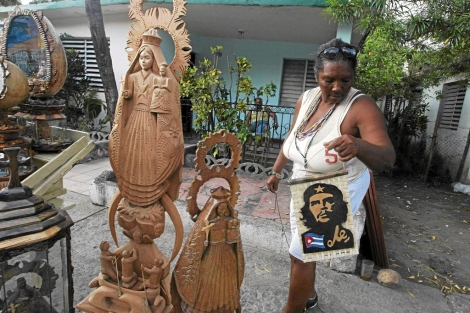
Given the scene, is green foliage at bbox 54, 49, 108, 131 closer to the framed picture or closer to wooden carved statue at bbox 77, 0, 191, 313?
wooden carved statue at bbox 77, 0, 191, 313

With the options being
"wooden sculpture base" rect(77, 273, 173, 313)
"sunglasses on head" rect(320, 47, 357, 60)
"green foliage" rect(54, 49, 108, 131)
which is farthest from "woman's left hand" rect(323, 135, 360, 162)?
"green foliage" rect(54, 49, 108, 131)

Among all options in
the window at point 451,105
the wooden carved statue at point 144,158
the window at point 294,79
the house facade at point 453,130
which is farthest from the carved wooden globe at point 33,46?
the window at point 451,105

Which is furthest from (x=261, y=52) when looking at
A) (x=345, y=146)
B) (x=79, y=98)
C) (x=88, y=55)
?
(x=345, y=146)

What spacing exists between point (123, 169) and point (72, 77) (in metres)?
6.43

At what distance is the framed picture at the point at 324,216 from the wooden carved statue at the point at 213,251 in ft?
1.12

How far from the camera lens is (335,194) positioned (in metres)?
1.43

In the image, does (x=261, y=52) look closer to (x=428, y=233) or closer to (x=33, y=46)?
(x=428, y=233)

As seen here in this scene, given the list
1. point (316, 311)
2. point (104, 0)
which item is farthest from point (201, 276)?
point (104, 0)

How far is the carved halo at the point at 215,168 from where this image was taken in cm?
142

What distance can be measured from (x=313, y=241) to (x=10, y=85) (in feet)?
6.75

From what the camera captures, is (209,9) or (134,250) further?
(209,9)

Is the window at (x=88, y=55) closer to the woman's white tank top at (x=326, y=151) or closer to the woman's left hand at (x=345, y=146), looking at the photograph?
the woman's white tank top at (x=326, y=151)

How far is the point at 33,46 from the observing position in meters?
2.42

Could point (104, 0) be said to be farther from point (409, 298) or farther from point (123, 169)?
point (409, 298)
